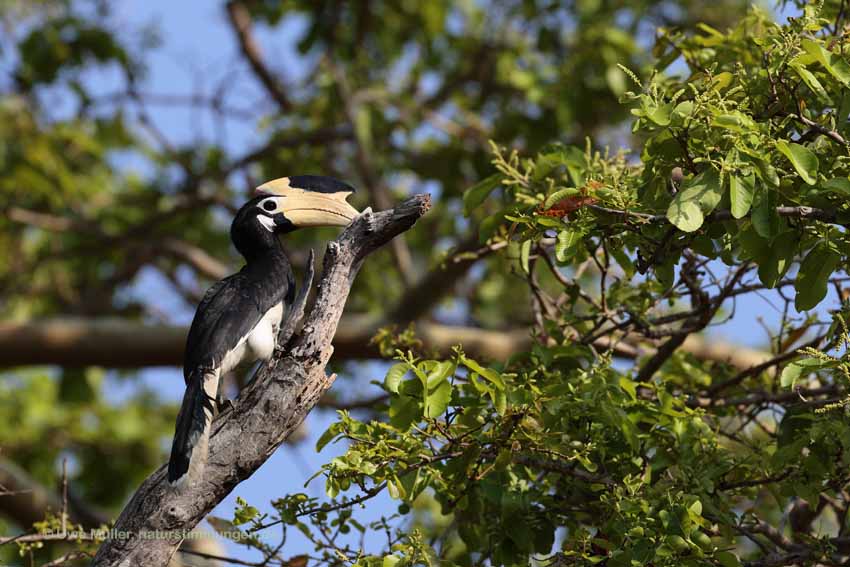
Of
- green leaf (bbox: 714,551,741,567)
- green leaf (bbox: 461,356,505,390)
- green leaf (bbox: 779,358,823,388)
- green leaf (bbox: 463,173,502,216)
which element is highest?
green leaf (bbox: 463,173,502,216)

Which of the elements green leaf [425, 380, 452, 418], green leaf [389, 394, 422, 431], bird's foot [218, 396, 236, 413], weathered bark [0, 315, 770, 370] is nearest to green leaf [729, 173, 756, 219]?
green leaf [425, 380, 452, 418]

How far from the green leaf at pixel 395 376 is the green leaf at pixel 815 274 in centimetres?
98

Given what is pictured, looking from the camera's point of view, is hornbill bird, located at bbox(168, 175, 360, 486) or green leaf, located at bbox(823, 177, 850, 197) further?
hornbill bird, located at bbox(168, 175, 360, 486)

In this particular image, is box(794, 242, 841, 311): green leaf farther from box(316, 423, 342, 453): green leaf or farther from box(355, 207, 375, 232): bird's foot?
box(316, 423, 342, 453): green leaf

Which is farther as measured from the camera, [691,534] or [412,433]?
[412,433]

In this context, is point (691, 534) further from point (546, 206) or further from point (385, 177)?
point (385, 177)

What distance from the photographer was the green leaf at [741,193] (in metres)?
2.52

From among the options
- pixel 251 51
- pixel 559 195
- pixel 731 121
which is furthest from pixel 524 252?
pixel 251 51

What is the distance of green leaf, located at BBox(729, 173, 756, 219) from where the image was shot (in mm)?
2521

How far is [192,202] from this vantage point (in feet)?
23.8

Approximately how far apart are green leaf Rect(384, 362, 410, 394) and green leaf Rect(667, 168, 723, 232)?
763 mm

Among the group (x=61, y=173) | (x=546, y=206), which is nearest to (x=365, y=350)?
(x=61, y=173)

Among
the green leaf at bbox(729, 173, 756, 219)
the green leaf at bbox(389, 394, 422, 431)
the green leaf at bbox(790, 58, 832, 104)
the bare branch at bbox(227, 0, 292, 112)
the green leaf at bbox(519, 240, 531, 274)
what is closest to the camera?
the green leaf at bbox(729, 173, 756, 219)

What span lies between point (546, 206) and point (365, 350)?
306cm
